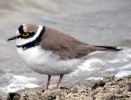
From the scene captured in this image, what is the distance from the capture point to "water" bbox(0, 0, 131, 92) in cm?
1006

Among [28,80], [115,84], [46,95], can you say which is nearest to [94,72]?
[28,80]

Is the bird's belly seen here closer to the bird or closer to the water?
the bird

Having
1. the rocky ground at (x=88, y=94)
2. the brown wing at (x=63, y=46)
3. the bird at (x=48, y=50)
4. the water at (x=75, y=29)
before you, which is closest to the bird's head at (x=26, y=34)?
the bird at (x=48, y=50)

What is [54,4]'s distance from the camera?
15883 millimetres

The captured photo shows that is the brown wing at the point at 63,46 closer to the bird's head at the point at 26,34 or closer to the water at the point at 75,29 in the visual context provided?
the bird's head at the point at 26,34

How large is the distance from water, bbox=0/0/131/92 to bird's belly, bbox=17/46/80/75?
2111 millimetres

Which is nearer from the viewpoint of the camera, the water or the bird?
the bird

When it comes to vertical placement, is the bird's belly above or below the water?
below

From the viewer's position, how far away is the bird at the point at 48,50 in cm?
731

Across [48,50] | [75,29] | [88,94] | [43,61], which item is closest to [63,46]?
[48,50]

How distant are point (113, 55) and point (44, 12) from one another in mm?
4493

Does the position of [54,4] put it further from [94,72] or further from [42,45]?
[42,45]

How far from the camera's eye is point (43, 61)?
7293mm

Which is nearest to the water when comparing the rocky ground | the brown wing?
the brown wing
